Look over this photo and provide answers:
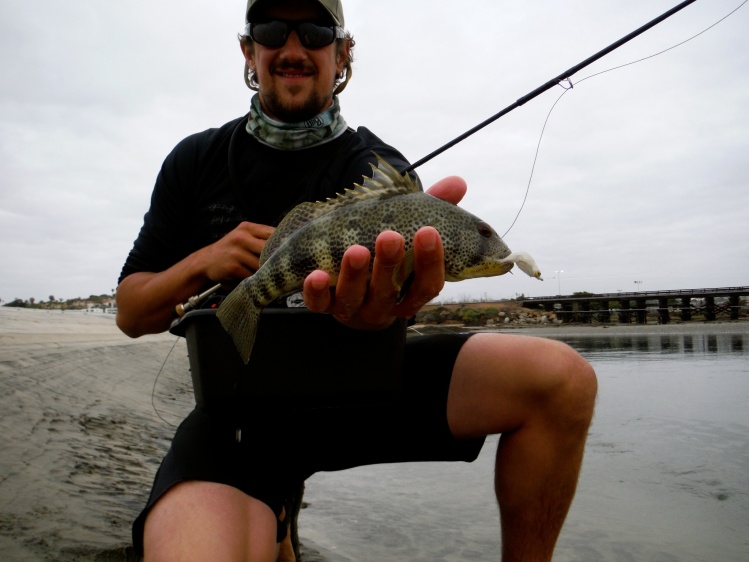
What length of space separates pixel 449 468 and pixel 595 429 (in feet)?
7.77

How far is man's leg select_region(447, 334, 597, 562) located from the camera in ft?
8.18

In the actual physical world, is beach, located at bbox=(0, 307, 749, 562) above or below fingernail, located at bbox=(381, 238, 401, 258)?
below

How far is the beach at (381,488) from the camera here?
314cm

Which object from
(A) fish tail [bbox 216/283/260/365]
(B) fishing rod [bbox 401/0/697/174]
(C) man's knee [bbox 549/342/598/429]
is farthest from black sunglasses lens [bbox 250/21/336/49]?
(C) man's knee [bbox 549/342/598/429]

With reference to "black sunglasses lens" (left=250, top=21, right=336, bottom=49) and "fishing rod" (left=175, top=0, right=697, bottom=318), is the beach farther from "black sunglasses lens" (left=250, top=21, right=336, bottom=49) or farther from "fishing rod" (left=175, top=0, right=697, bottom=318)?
"black sunglasses lens" (left=250, top=21, right=336, bottom=49)

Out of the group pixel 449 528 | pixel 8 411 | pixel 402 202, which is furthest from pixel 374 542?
pixel 8 411

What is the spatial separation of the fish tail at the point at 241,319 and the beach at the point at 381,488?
56.3 inches

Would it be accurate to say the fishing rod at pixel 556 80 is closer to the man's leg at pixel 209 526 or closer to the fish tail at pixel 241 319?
the fish tail at pixel 241 319

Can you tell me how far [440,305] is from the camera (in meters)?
42.9

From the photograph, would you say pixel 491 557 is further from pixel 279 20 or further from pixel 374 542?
pixel 279 20

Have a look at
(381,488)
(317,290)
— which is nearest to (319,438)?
(317,290)

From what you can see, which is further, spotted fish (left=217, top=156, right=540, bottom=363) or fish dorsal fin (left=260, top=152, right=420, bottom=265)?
fish dorsal fin (left=260, top=152, right=420, bottom=265)

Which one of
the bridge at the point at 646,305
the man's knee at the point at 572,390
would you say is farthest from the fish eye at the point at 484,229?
the bridge at the point at 646,305

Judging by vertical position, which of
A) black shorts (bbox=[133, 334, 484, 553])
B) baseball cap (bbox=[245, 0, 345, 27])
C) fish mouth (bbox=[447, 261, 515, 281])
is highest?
baseball cap (bbox=[245, 0, 345, 27])
